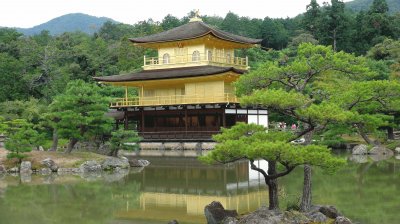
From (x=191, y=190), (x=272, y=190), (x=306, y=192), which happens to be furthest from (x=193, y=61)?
(x=306, y=192)

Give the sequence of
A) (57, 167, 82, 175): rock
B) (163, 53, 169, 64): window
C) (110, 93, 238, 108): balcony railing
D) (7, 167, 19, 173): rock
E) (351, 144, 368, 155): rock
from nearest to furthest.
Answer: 1. (57, 167, 82, 175): rock
2. (7, 167, 19, 173): rock
3. (351, 144, 368, 155): rock
4. (110, 93, 238, 108): balcony railing
5. (163, 53, 169, 64): window

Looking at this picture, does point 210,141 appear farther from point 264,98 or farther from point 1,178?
point 264,98

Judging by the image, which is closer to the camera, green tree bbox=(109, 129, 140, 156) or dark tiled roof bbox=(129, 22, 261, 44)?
green tree bbox=(109, 129, 140, 156)

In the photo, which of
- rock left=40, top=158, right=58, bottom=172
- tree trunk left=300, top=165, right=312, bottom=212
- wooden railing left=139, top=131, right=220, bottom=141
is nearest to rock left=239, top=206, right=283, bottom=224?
tree trunk left=300, top=165, right=312, bottom=212

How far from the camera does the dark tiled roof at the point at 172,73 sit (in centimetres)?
3397

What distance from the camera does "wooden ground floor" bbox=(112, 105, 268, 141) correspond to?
115 feet

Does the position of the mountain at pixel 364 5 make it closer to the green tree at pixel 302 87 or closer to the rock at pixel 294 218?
the green tree at pixel 302 87

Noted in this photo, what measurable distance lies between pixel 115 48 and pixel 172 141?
27761 millimetres

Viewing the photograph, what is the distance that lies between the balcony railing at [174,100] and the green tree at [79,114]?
10.2 m

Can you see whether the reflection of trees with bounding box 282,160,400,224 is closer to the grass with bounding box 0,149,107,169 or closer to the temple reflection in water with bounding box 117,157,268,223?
the temple reflection in water with bounding box 117,157,268,223

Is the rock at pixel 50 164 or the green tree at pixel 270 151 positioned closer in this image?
the green tree at pixel 270 151

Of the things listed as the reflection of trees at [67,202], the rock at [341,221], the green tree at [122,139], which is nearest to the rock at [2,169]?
the green tree at [122,139]

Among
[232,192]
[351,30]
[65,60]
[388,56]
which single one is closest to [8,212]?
[232,192]

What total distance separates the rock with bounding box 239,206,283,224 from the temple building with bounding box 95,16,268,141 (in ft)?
73.7
